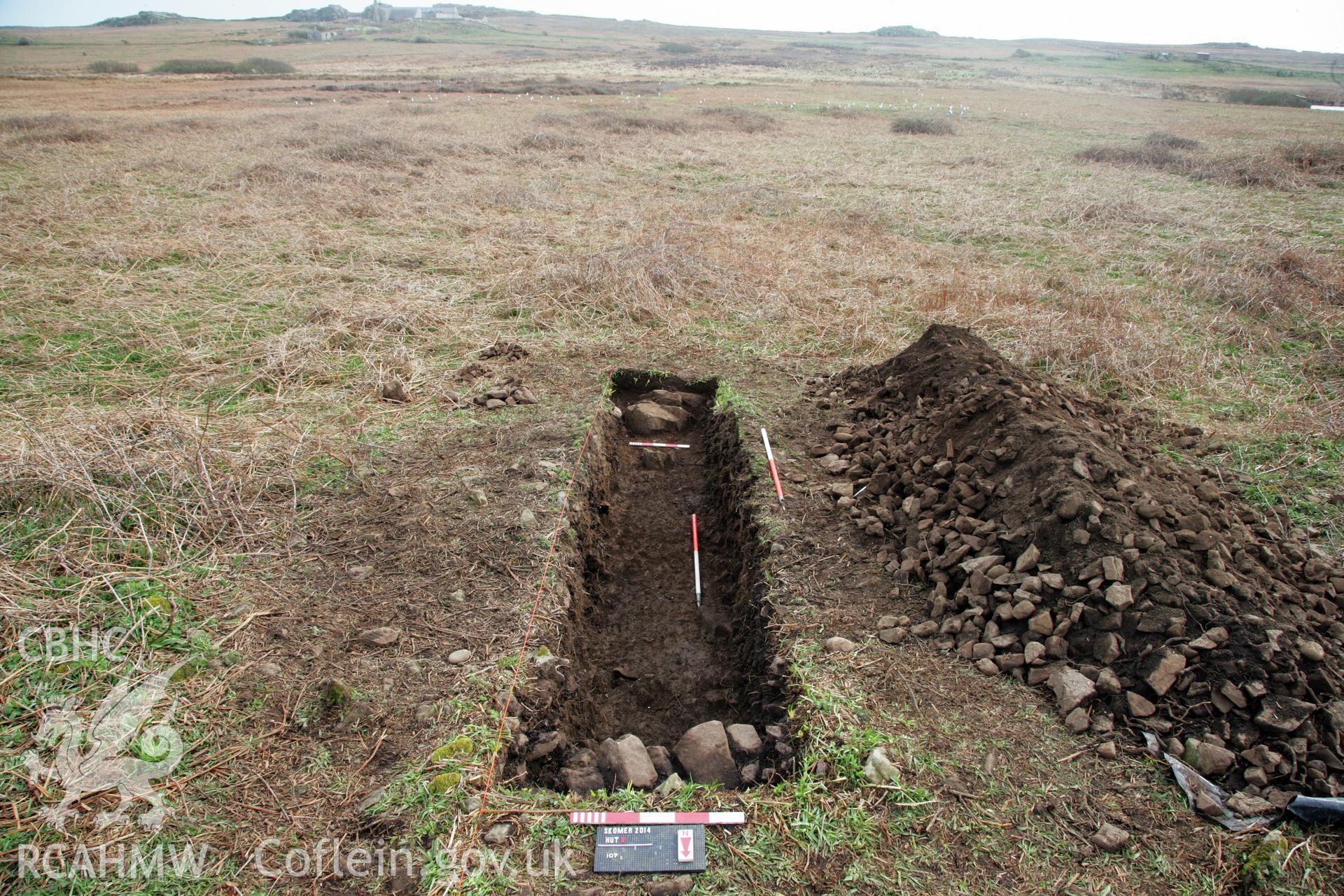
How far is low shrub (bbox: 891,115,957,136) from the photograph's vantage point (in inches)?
849

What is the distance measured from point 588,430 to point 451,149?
12.9 m

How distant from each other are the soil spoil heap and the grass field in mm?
234

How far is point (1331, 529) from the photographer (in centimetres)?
427

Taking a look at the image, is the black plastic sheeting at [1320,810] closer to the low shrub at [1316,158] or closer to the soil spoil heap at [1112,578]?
the soil spoil heap at [1112,578]

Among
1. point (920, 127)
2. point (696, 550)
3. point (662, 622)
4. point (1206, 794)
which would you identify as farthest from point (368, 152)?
point (920, 127)

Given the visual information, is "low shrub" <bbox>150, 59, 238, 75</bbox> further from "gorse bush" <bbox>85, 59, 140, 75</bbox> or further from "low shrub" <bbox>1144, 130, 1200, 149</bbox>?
"low shrub" <bbox>1144, 130, 1200, 149</bbox>

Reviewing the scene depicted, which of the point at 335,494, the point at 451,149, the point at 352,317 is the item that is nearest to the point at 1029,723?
the point at 335,494

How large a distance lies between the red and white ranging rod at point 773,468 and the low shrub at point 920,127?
19878 mm

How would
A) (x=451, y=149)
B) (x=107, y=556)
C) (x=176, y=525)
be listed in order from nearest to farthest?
(x=107, y=556) → (x=176, y=525) → (x=451, y=149)

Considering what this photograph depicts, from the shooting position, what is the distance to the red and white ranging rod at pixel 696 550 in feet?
15.0

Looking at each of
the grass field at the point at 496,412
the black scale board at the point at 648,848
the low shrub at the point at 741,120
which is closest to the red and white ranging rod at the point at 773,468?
the grass field at the point at 496,412

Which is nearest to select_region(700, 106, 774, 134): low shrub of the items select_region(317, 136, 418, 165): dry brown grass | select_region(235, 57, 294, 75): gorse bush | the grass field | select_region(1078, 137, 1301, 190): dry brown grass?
the grass field

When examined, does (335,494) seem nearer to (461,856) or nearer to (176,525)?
(176,525)

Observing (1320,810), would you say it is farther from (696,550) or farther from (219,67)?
(219,67)
